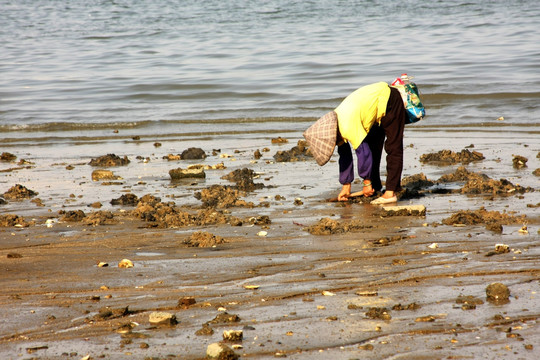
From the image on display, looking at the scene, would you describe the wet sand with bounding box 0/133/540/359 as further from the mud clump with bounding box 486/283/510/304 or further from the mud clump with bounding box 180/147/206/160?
the mud clump with bounding box 180/147/206/160

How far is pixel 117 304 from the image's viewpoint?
411cm

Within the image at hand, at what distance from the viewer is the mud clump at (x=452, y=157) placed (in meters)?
8.41

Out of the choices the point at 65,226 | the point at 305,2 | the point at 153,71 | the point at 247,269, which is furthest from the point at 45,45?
the point at 247,269

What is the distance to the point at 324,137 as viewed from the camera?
20.6ft

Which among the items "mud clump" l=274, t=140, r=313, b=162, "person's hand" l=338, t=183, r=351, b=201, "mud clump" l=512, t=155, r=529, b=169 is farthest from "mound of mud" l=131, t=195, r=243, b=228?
"mud clump" l=512, t=155, r=529, b=169

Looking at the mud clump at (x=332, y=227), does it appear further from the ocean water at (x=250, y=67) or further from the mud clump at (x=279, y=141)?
the ocean water at (x=250, y=67)

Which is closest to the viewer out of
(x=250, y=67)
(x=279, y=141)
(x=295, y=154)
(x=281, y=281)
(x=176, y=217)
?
(x=281, y=281)

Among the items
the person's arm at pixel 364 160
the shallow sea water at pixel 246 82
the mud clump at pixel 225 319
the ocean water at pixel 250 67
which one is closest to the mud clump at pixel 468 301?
the mud clump at pixel 225 319

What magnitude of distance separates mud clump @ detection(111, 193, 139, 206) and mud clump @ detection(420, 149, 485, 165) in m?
3.52

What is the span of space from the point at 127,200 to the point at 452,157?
12.6 ft

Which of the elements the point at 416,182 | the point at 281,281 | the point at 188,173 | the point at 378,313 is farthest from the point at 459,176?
the point at 378,313

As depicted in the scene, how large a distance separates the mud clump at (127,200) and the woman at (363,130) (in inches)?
70.1

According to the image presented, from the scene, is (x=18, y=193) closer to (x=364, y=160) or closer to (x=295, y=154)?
(x=295, y=154)

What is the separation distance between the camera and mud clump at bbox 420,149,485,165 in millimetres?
8406
